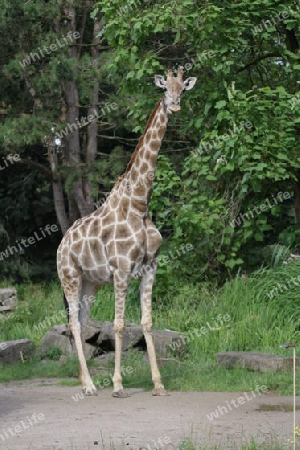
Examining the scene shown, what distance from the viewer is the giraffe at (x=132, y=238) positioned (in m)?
9.97

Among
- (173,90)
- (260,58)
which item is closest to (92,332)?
(173,90)

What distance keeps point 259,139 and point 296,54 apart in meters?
1.84

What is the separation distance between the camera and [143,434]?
7586mm

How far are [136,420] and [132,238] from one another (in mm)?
2481

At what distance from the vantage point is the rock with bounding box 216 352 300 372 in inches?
408

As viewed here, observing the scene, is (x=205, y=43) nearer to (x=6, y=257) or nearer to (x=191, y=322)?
(x=191, y=322)

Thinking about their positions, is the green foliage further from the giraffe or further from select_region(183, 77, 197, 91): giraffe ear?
select_region(183, 77, 197, 91): giraffe ear

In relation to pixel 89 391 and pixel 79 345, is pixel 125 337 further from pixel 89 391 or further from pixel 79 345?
→ pixel 89 391

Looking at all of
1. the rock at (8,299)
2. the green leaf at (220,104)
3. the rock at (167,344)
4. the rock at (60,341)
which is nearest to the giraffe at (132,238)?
the rock at (167,344)

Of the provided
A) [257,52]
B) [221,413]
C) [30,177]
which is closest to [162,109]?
[221,413]

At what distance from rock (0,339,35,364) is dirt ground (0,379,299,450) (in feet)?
9.11

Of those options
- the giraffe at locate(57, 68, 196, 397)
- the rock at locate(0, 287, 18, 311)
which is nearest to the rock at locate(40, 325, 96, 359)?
the giraffe at locate(57, 68, 196, 397)

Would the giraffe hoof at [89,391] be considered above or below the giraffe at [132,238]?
below

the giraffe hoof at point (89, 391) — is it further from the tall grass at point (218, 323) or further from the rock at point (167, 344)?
the rock at point (167, 344)
